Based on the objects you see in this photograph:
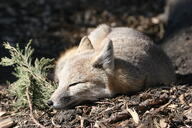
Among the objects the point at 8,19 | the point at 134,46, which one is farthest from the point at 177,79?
the point at 8,19

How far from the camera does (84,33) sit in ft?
36.2

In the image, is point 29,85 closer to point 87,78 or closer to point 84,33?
point 87,78

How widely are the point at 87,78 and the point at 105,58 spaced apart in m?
0.33

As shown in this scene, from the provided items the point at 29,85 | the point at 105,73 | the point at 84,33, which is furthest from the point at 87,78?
the point at 84,33

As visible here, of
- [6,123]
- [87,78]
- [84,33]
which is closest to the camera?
[6,123]

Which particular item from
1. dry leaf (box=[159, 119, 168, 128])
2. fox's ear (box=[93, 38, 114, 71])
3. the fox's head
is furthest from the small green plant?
dry leaf (box=[159, 119, 168, 128])

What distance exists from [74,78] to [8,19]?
6224mm

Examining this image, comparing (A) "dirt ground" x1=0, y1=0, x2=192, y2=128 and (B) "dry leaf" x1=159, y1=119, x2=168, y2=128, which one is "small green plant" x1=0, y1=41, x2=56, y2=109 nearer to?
(A) "dirt ground" x1=0, y1=0, x2=192, y2=128

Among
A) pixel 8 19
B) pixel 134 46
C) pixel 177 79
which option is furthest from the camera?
pixel 8 19

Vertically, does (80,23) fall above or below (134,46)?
above

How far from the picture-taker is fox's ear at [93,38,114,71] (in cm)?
577

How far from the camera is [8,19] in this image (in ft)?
38.1

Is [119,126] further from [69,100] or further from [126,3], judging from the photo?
[126,3]

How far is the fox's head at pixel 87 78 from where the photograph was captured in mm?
5730
